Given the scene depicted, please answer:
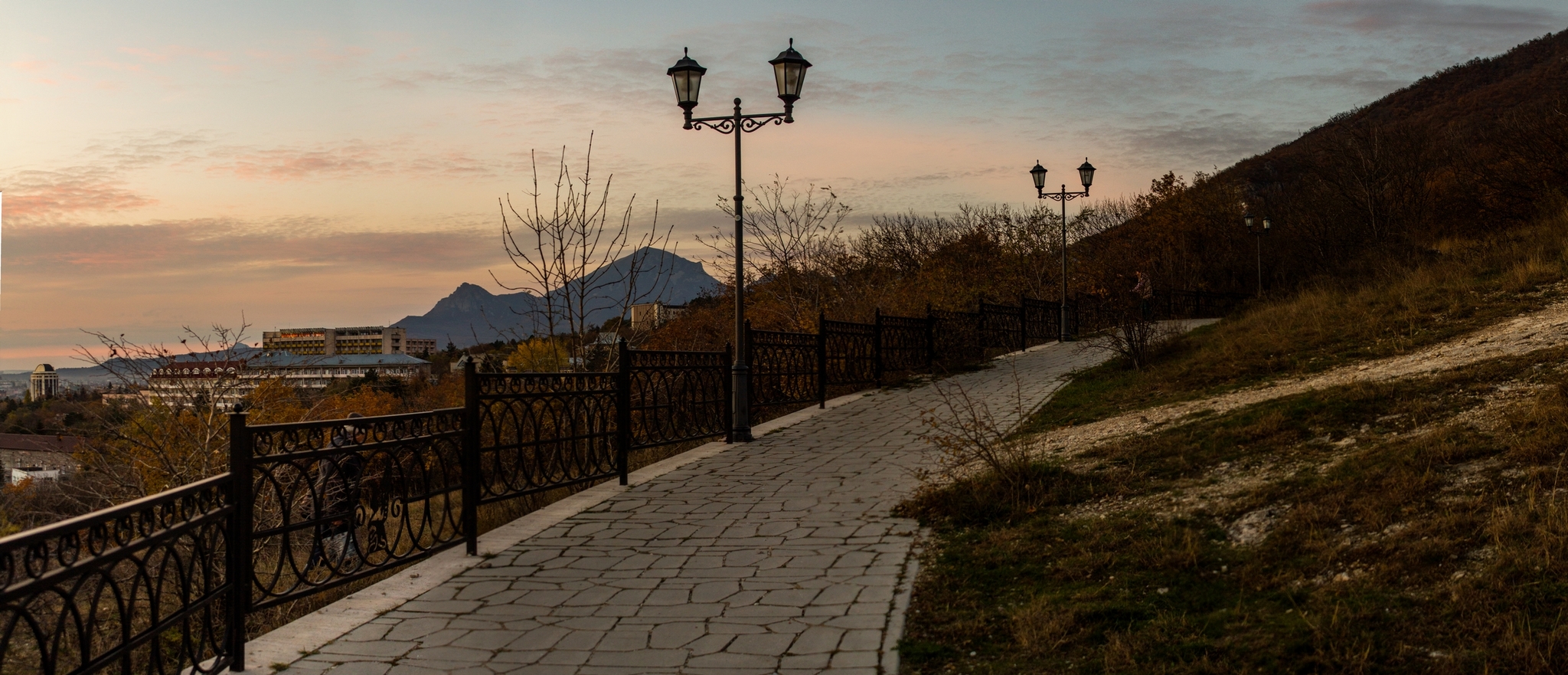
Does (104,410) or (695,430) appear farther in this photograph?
(104,410)

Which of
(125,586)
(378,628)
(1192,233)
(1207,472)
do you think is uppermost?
(1192,233)

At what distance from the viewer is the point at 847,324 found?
16.7m

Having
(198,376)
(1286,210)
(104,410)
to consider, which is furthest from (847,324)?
(1286,210)

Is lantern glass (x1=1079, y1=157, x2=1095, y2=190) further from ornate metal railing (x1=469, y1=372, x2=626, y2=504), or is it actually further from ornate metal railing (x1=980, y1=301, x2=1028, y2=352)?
ornate metal railing (x1=469, y1=372, x2=626, y2=504)

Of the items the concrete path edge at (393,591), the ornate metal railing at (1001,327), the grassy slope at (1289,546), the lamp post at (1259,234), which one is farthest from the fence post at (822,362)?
the lamp post at (1259,234)

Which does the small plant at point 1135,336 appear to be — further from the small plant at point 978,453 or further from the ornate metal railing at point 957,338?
the small plant at point 978,453

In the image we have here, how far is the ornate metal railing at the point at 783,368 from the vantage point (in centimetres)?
1356

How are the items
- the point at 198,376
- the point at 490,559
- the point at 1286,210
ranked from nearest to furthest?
1. the point at 490,559
2. the point at 198,376
3. the point at 1286,210

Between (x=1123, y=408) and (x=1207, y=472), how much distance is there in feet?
14.7

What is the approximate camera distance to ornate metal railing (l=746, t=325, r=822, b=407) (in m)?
13.6

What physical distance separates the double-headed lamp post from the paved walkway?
2700 mm

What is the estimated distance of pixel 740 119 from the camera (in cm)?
1193

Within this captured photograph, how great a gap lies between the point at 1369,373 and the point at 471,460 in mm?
8102

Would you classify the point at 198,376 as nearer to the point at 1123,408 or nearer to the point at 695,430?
the point at 695,430
